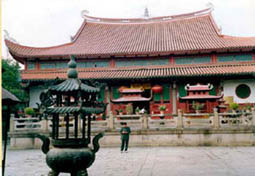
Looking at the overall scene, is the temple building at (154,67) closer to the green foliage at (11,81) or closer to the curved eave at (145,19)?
the curved eave at (145,19)

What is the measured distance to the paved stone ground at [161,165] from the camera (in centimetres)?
758

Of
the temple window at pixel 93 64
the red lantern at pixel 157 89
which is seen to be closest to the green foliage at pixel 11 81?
the temple window at pixel 93 64

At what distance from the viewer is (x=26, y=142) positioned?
45.6ft

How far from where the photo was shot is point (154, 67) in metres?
19.1

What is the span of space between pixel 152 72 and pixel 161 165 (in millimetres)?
10323

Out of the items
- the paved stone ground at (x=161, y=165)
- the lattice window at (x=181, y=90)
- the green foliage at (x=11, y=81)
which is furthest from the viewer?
the green foliage at (x=11, y=81)

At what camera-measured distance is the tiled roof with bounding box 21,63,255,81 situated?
1719 centimetres

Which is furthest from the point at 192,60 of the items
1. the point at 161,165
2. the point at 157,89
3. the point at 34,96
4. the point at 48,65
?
the point at 161,165

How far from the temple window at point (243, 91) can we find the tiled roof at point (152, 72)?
123cm

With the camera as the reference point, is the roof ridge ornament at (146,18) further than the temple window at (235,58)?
Yes

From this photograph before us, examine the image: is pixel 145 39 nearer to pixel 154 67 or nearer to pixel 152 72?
pixel 154 67

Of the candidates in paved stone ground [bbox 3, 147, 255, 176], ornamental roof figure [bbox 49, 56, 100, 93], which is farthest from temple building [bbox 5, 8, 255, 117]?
ornamental roof figure [bbox 49, 56, 100, 93]

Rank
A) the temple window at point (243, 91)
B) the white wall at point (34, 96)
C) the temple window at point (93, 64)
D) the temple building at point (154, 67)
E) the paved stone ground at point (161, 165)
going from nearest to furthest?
1. the paved stone ground at point (161, 165)
2. the temple building at point (154, 67)
3. the temple window at point (243, 91)
4. the white wall at point (34, 96)
5. the temple window at point (93, 64)

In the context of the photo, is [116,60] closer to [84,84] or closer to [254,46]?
[254,46]
